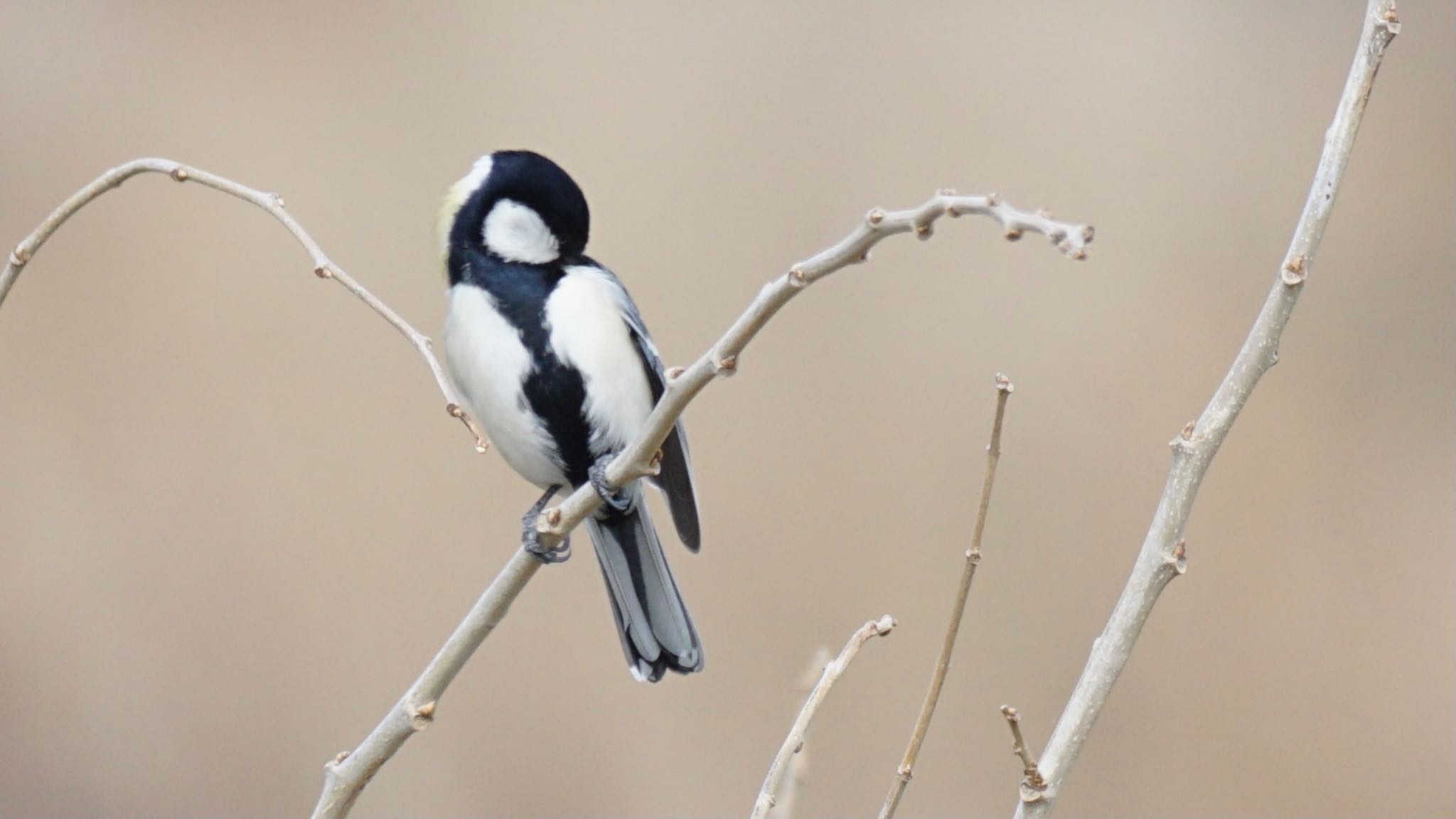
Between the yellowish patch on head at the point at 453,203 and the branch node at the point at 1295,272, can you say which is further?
the yellowish patch on head at the point at 453,203

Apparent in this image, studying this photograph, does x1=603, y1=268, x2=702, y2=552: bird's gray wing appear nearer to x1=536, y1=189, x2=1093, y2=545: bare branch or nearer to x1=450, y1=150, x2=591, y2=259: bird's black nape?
x1=450, y1=150, x2=591, y2=259: bird's black nape

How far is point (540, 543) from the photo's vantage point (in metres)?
1.03

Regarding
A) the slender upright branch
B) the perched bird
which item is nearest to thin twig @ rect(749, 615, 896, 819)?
the slender upright branch

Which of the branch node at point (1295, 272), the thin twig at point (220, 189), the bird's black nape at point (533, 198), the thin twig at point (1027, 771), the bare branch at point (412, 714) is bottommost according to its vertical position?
the bare branch at point (412, 714)

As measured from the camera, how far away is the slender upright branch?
29.4 inches

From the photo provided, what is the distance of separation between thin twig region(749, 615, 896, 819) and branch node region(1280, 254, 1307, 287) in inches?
12.0

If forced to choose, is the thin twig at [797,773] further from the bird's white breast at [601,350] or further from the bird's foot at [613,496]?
the bird's white breast at [601,350]

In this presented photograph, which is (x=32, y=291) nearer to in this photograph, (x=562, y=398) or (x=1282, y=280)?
(x=562, y=398)

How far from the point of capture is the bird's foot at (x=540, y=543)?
99 centimetres

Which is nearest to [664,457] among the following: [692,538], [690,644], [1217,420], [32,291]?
[692,538]

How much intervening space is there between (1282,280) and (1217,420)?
0.09 metres

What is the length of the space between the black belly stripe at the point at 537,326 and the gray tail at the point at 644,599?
14cm

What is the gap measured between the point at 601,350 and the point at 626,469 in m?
0.46

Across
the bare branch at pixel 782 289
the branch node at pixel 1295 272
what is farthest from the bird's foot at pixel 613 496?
the branch node at pixel 1295 272
